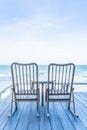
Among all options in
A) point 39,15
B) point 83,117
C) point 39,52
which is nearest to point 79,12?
point 39,15

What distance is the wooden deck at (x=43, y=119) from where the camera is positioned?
7.54 ft

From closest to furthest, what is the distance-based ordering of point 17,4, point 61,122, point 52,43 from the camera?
point 61,122 → point 17,4 → point 52,43

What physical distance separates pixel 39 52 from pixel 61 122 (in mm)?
9936

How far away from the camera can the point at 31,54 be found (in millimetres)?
12891

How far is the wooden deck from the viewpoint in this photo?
2299 mm

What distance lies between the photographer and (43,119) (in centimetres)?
263

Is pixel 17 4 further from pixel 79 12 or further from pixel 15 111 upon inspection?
pixel 15 111

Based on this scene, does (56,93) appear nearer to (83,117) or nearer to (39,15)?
(83,117)

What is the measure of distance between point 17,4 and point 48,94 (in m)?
3.65

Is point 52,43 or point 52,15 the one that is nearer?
point 52,15

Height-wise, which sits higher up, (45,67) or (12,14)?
(12,14)

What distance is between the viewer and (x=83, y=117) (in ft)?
8.90

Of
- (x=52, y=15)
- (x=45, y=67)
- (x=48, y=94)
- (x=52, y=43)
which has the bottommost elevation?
(x=45, y=67)

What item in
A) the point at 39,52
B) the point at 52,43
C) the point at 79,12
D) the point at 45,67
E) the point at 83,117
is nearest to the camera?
the point at 83,117
